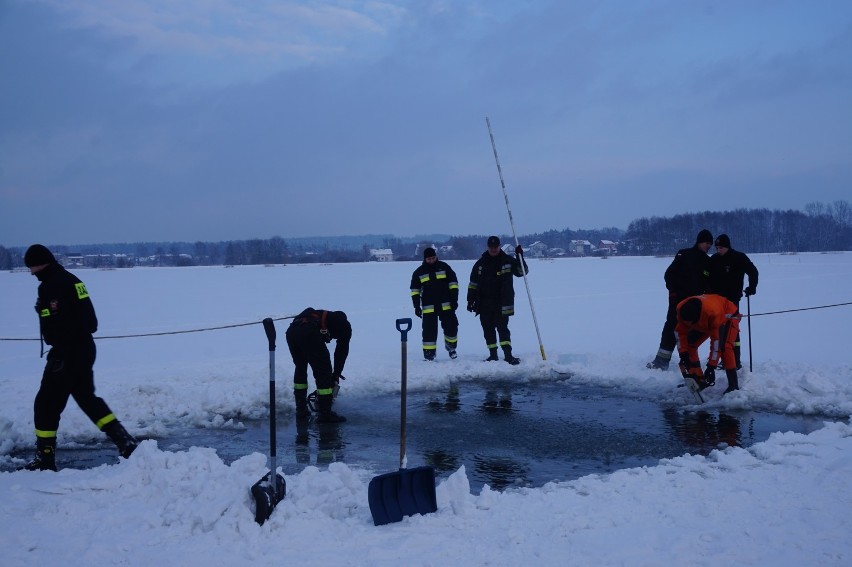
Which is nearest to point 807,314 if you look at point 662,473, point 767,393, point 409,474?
point 767,393

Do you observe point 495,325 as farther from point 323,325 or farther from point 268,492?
point 268,492

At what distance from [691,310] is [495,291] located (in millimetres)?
3477

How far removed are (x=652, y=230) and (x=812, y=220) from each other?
3163 cm

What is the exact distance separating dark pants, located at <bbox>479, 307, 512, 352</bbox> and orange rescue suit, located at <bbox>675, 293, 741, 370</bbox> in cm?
296

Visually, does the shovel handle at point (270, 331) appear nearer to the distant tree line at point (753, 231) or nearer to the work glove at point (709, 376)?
the work glove at point (709, 376)

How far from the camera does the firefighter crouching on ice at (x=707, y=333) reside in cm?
708

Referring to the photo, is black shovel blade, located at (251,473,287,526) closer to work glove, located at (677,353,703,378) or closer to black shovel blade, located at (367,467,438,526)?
black shovel blade, located at (367,467,438,526)

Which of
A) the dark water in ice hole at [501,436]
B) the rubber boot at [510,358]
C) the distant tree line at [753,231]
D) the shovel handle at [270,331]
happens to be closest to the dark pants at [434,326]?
the rubber boot at [510,358]

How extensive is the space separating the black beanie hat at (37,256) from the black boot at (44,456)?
1.41m

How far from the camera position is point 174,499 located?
13.8 feet

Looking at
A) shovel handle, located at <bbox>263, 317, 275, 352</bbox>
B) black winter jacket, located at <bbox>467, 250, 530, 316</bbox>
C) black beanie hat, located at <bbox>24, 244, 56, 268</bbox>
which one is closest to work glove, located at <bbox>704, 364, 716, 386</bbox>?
black winter jacket, located at <bbox>467, 250, 530, 316</bbox>

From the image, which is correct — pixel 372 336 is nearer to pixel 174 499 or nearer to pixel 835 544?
pixel 174 499

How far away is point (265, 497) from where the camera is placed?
4.02 metres

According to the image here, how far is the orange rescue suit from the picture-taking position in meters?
7.14
